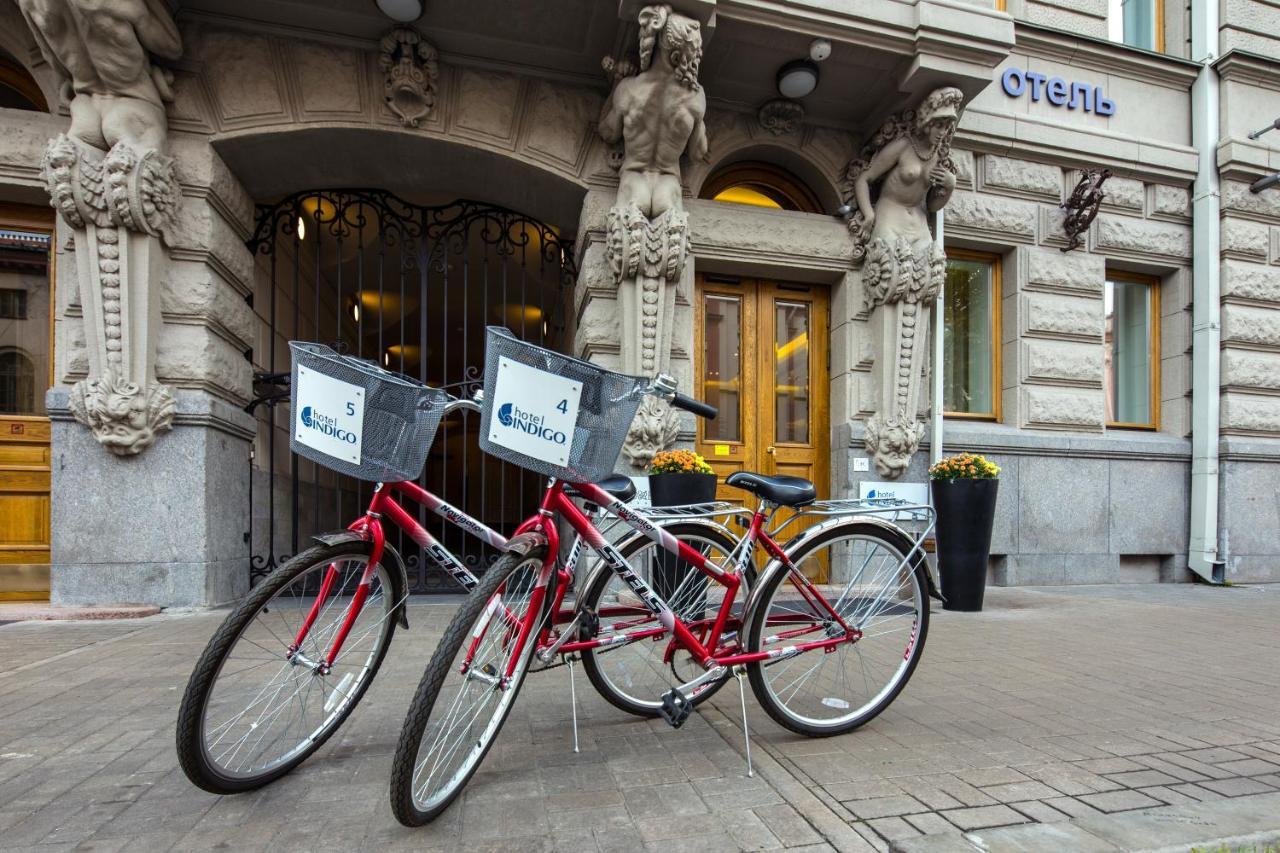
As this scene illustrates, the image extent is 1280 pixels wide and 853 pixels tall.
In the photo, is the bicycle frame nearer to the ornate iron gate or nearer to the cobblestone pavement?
the cobblestone pavement

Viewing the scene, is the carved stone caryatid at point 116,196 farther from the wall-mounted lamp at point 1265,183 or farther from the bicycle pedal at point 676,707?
the wall-mounted lamp at point 1265,183

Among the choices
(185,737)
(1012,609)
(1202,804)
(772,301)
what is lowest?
(1012,609)

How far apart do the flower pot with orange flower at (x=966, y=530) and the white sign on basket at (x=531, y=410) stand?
179 inches

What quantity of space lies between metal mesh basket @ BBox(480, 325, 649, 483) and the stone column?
4400 mm

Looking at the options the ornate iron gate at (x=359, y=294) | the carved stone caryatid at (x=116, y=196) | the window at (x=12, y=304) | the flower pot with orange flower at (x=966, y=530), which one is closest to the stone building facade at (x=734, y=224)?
the carved stone caryatid at (x=116, y=196)

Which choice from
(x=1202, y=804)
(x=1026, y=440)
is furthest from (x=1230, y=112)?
(x=1202, y=804)

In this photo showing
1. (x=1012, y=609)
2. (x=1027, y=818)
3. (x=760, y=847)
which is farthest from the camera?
(x=1012, y=609)

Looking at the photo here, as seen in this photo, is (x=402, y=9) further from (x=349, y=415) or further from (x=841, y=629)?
(x=841, y=629)

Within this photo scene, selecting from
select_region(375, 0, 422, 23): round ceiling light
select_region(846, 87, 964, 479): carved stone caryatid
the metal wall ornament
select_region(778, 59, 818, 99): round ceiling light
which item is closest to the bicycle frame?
select_region(846, 87, 964, 479): carved stone caryatid

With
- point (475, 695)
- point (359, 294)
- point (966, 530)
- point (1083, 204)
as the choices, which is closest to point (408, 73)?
point (359, 294)

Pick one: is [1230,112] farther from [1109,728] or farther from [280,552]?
[280,552]

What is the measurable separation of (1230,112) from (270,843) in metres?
10.9

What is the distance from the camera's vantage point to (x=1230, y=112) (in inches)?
306

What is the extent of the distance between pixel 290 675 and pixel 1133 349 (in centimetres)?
950
